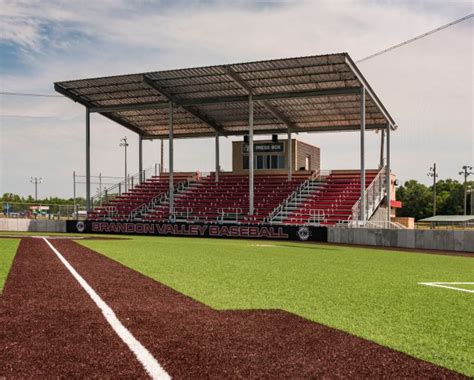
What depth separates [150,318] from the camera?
6973 mm

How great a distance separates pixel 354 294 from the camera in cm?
940

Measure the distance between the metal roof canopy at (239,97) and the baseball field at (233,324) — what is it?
70.7 feet

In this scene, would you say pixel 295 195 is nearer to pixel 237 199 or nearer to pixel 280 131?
pixel 237 199

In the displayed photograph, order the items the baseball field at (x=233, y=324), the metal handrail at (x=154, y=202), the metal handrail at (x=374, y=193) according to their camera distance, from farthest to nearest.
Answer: the metal handrail at (x=154, y=202) < the metal handrail at (x=374, y=193) < the baseball field at (x=233, y=324)

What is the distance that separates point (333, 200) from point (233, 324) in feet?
109

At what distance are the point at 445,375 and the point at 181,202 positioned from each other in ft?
134

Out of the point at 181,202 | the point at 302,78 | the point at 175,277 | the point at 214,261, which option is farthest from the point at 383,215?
the point at 175,277

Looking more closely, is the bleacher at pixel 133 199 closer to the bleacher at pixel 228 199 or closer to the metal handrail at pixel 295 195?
the bleacher at pixel 228 199

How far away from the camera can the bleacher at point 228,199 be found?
3997cm

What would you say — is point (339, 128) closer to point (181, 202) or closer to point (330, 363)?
point (181, 202)

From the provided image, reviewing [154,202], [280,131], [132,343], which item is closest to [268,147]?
[280,131]

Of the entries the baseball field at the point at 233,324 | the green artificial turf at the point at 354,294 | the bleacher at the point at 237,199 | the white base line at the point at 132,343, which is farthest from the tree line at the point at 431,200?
the white base line at the point at 132,343

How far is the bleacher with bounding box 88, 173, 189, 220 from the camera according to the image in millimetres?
44594

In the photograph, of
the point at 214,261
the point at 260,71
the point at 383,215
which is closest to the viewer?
the point at 214,261
